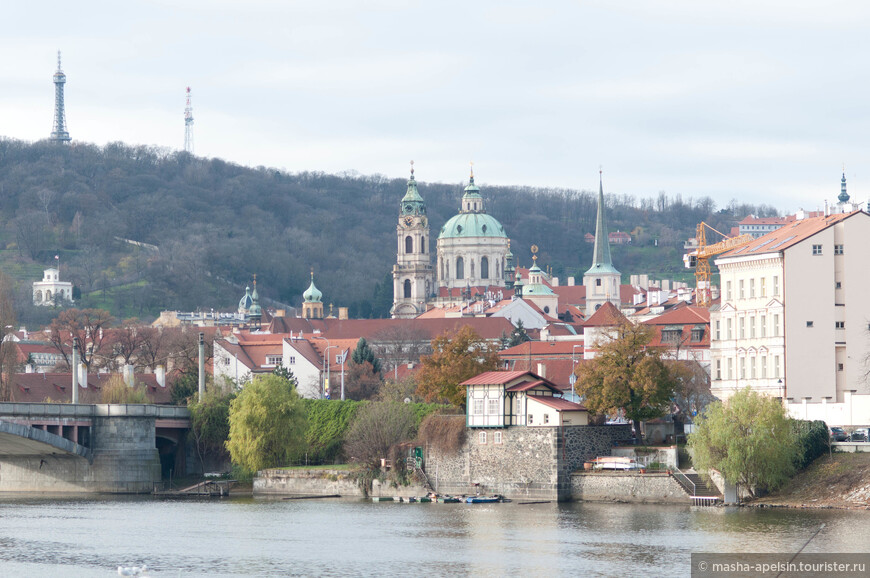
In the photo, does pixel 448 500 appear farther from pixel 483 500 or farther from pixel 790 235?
pixel 790 235

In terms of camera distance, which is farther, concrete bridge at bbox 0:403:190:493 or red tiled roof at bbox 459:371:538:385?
concrete bridge at bbox 0:403:190:493

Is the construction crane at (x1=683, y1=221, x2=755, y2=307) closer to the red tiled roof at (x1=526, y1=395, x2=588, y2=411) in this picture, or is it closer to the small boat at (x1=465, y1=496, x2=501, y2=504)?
the red tiled roof at (x1=526, y1=395, x2=588, y2=411)

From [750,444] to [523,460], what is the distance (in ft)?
40.3

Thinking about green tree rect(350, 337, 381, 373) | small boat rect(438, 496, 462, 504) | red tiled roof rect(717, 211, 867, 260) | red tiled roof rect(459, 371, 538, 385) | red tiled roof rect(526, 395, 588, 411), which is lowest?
small boat rect(438, 496, 462, 504)

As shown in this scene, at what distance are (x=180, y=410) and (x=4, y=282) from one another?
26991 mm

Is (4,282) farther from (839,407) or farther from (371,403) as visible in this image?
(839,407)

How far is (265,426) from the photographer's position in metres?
87.1

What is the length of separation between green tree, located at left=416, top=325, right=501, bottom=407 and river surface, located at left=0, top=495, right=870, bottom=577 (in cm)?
1196

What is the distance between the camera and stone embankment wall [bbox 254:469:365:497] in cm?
8319

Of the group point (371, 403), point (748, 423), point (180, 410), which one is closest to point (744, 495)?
point (748, 423)

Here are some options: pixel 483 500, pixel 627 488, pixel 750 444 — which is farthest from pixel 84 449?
pixel 750 444

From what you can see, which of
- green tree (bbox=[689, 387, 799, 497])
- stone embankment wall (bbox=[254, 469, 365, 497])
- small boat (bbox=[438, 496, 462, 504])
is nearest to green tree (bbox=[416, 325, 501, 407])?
stone embankment wall (bbox=[254, 469, 365, 497])

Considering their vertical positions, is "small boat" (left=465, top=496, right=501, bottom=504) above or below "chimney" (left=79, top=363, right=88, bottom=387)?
below

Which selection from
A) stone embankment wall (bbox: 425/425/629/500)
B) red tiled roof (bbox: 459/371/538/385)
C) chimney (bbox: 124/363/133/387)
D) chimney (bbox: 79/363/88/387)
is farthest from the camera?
chimney (bbox: 79/363/88/387)
